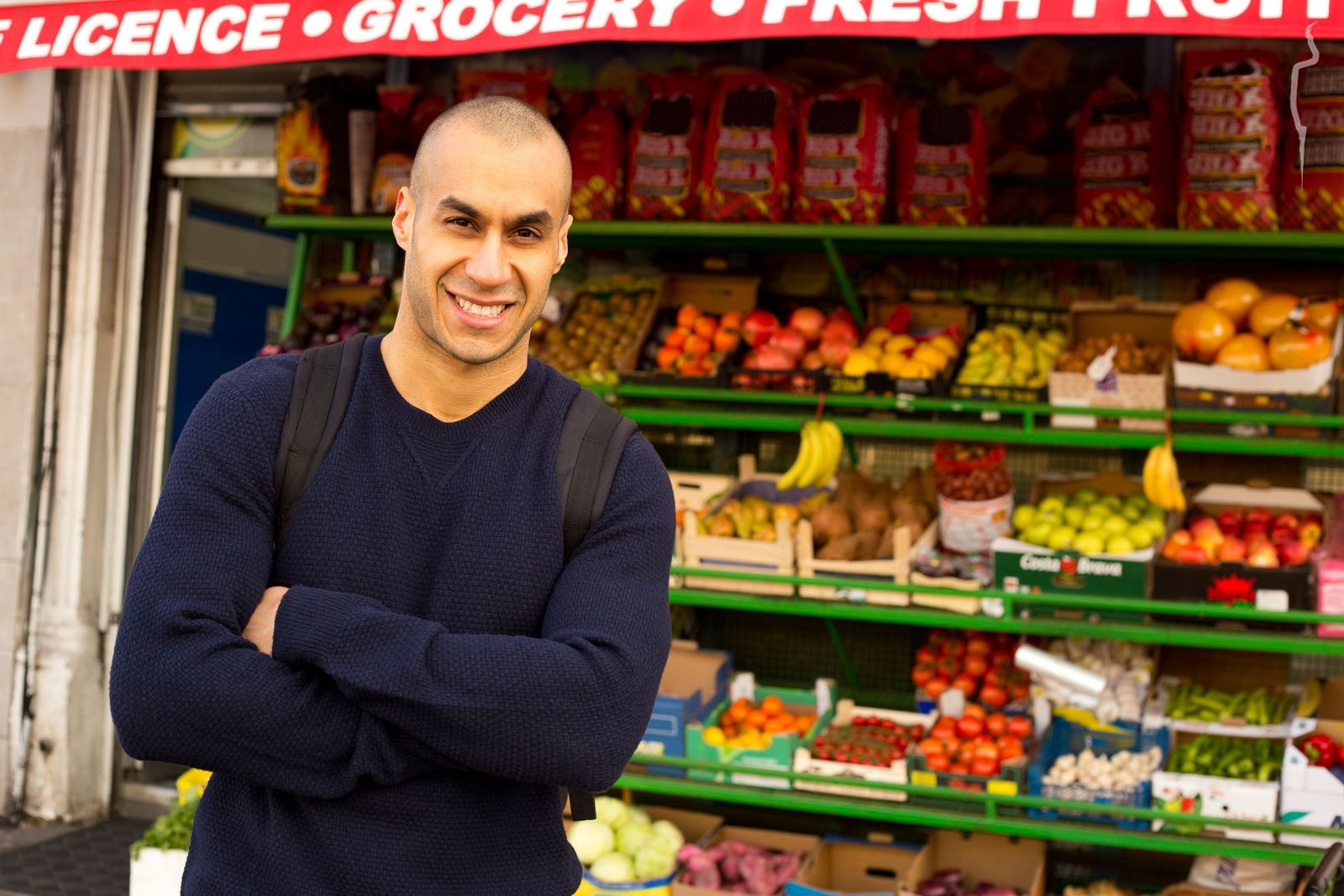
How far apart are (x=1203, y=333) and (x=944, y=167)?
3.07 ft

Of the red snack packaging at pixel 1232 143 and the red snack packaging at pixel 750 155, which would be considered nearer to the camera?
the red snack packaging at pixel 1232 143

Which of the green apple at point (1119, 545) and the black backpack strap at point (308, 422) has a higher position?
the black backpack strap at point (308, 422)

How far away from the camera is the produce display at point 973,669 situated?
445 cm

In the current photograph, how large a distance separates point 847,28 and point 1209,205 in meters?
1.50

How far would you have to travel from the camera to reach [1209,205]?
4.01 m

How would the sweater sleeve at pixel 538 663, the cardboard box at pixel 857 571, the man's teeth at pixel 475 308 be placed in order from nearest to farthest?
the sweater sleeve at pixel 538 663 < the man's teeth at pixel 475 308 < the cardboard box at pixel 857 571

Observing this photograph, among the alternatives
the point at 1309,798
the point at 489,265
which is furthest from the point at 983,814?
the point at 489,265

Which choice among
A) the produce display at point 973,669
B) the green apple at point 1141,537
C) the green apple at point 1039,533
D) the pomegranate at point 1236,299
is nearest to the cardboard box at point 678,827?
the produce display at point 973,669

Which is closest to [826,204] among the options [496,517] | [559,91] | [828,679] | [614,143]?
[614,143]

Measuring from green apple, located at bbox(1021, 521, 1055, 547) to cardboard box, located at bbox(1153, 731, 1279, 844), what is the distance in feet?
2.45

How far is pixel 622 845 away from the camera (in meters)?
4.50

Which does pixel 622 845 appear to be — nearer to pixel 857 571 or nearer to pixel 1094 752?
pixel 857 571

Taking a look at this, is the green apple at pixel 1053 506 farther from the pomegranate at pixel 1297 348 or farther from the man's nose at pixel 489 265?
the man's nose at pixel 489 265

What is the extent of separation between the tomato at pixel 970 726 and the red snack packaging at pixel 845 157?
5.25 feet
